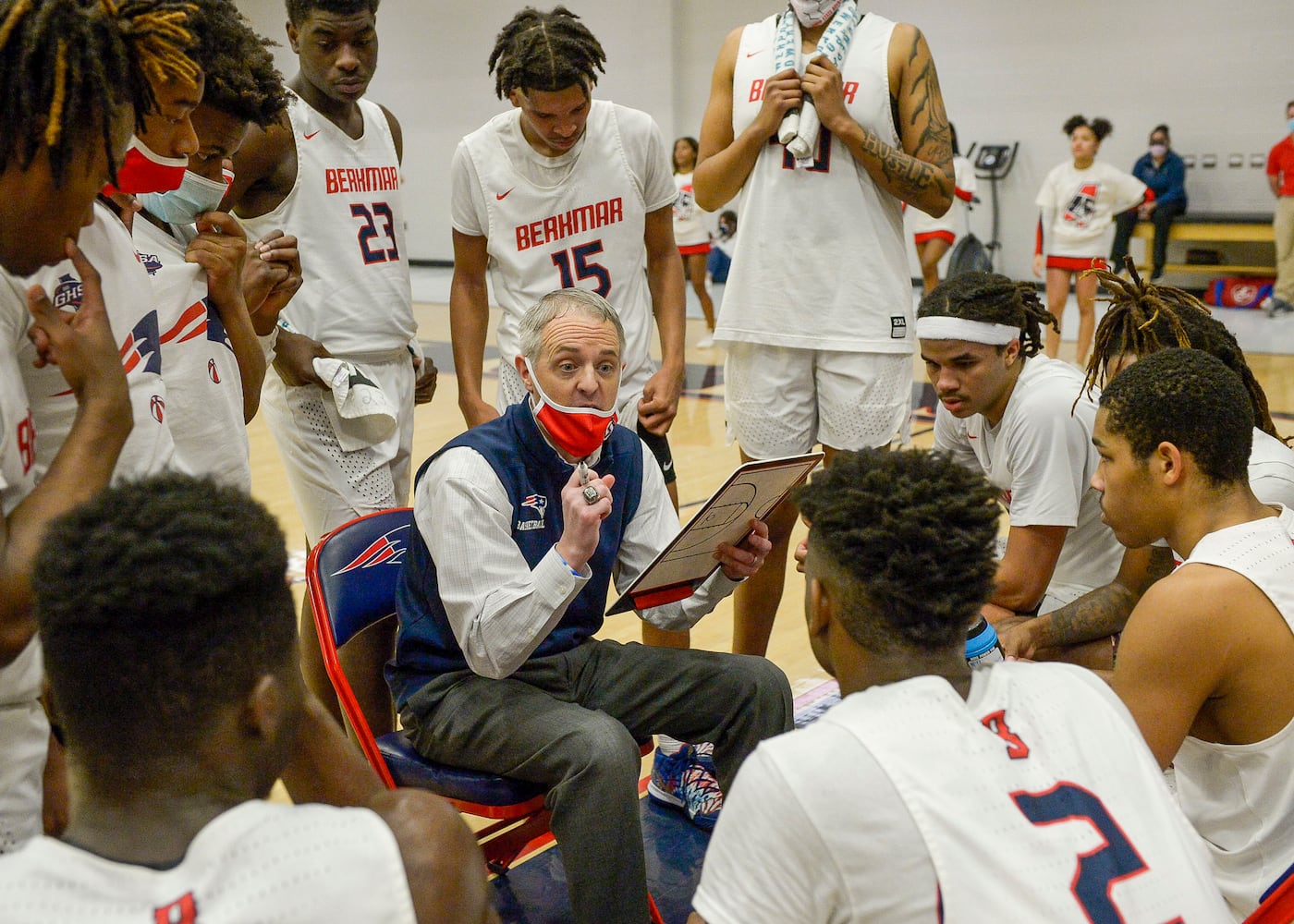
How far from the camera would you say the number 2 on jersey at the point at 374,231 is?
134 inches

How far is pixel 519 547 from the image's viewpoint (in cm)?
259

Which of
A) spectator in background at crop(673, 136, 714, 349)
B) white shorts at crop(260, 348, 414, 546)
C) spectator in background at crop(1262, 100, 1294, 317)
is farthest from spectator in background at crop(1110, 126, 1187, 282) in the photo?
white shorts at crop(260, 348, 414, 546)

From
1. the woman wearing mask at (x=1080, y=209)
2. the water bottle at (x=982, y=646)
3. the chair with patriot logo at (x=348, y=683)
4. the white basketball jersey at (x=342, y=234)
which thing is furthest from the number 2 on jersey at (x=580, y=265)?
the woman wearing mask at (x=1080, y=209)

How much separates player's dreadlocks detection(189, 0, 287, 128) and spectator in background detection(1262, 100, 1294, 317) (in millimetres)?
12361

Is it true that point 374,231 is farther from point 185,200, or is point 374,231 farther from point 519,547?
point 519,547

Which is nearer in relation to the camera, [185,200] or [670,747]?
[185,200]

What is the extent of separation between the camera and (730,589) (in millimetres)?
2732

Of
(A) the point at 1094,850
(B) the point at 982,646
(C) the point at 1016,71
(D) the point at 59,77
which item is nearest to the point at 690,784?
(B) the point at 982,646

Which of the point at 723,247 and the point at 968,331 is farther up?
the point at 968,331

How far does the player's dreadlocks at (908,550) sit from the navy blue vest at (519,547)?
3.38 feet

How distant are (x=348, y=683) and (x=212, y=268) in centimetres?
96

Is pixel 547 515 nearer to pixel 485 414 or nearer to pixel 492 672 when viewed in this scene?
pixel 492 672

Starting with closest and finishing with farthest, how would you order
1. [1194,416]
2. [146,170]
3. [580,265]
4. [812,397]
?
[146,170] < [1194,416] < [580,265] < [812,397]

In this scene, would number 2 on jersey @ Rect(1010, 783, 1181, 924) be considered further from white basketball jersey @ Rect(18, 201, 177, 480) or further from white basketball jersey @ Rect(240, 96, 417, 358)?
white basketball jersey @ Rect(240, 96, 417, 358)
